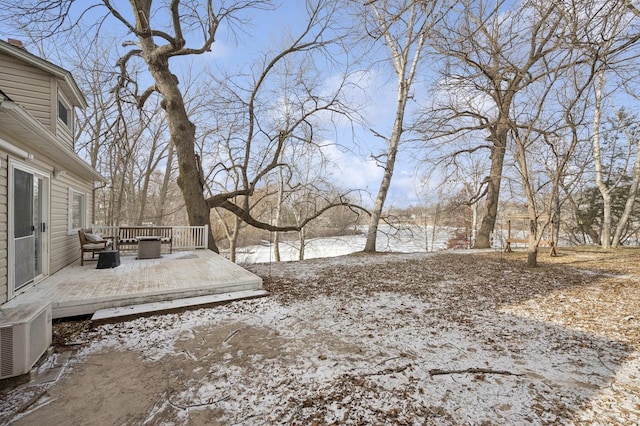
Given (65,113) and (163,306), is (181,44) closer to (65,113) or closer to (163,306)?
(65,113)

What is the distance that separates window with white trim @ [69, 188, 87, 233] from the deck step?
3746 mm

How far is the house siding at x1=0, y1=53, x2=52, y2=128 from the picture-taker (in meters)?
5.23

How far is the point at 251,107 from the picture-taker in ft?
31.3

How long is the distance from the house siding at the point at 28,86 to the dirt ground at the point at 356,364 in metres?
4.59

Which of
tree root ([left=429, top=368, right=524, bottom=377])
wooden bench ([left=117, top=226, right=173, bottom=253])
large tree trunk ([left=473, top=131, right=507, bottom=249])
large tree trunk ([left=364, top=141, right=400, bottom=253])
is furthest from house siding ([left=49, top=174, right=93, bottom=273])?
large tree trunk ([left=473, top=131, right=507, bottom=249])

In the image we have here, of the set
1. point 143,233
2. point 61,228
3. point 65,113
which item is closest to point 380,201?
point 143,233

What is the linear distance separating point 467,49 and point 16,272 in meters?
8.35

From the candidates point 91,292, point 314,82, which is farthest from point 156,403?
point 314,82

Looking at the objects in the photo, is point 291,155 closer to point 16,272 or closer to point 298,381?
point 16,272

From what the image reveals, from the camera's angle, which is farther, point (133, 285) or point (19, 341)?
point (133, 285)

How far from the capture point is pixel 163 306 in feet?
12.5

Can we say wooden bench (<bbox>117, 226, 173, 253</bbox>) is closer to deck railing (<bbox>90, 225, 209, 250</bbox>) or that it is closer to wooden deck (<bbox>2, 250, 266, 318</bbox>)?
deck railing (<bbox>90, 225, 209, 250</bbox>)

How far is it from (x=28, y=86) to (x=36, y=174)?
2352mm

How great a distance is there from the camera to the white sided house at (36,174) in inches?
137
